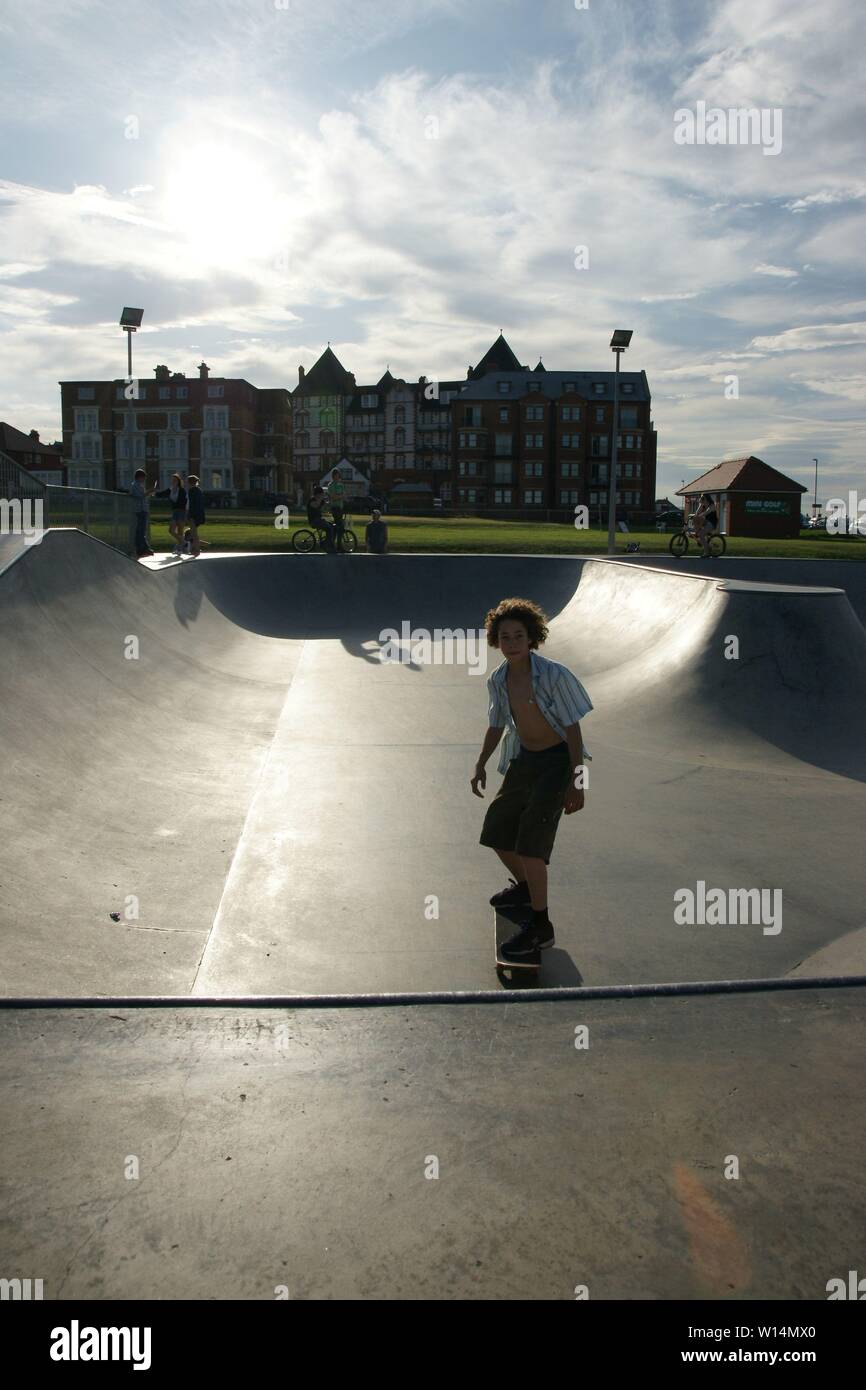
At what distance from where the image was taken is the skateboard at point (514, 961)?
4727mm

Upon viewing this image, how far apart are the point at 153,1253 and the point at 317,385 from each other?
111201mm

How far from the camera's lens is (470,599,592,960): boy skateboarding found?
4.79m

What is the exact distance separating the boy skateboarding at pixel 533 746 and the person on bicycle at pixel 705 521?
64.0 ft

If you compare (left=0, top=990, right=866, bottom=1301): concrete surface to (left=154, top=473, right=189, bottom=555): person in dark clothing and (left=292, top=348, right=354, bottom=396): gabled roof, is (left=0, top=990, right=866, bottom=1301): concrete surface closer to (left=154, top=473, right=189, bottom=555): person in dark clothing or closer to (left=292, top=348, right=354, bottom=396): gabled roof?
(left=154, top=473, right=189, bottom=555): person in dark clothing

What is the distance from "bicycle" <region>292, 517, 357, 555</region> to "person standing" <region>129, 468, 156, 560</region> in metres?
5.39

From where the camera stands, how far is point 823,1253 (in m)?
2.48

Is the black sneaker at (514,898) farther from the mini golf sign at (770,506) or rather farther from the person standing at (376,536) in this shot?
the mini golf sign at (770,506)

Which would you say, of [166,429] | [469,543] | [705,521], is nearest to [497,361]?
[166,429]

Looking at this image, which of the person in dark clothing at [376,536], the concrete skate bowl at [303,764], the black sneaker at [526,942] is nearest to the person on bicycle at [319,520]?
the person in dark clothing at [376,536]

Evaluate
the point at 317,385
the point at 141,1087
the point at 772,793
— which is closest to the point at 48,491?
the point at 772,793

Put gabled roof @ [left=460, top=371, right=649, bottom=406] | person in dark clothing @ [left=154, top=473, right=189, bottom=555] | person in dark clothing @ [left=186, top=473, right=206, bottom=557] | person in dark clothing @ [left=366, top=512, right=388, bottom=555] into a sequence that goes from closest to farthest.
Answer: person in dark clothing @ [left=154, top=473, right=189, bottom=555]
person in dark clothing @ [left=186, top=473, right=206, bottom=557]
person in dark clothing @ [left=366, top=512, right=388, bottom=555]
gabled roof @ [left=460, top=371, right=649, bottom=406]

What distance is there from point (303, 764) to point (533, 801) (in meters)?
4.24
